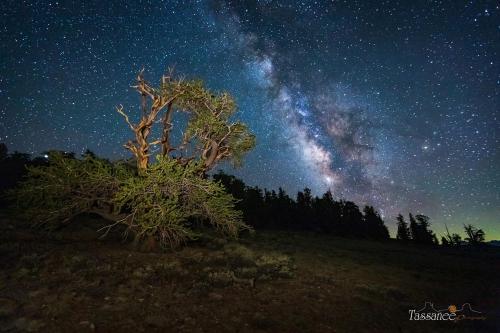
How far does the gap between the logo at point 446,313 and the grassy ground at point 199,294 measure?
0.98ft

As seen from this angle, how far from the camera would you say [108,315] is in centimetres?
810

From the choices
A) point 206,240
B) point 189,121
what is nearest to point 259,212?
point 206,240

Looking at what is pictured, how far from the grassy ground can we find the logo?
0.30 m

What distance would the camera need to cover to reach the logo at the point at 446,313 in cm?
1018

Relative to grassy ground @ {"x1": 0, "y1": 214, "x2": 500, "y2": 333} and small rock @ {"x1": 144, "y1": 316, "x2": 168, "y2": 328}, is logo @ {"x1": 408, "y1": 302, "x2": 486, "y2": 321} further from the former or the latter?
small rock @ {"x1": 144, "y1": 316, "x2": 168, "y2": 328}

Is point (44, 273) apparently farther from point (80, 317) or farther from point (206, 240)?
point (206, 240)

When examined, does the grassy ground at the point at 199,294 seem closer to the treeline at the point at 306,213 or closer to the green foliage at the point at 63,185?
the green foliage at the point at 63,185

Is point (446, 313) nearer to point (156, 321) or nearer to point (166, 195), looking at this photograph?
point (156, 321)

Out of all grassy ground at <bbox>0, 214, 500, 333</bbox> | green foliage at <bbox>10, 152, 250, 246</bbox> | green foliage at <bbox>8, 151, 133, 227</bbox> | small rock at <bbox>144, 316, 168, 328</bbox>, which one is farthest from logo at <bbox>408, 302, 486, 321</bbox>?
green foliage at <bbox>8, 151, 133, 227</bbox>

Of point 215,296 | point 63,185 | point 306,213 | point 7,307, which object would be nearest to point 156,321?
point 215,296

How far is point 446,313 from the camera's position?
10.7m

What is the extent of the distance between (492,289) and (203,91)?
18782 millimetres

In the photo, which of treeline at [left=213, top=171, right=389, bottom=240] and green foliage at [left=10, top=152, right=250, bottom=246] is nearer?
green foliage at [left=10, top=152, right=250, bottom=246]

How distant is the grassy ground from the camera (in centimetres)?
803
